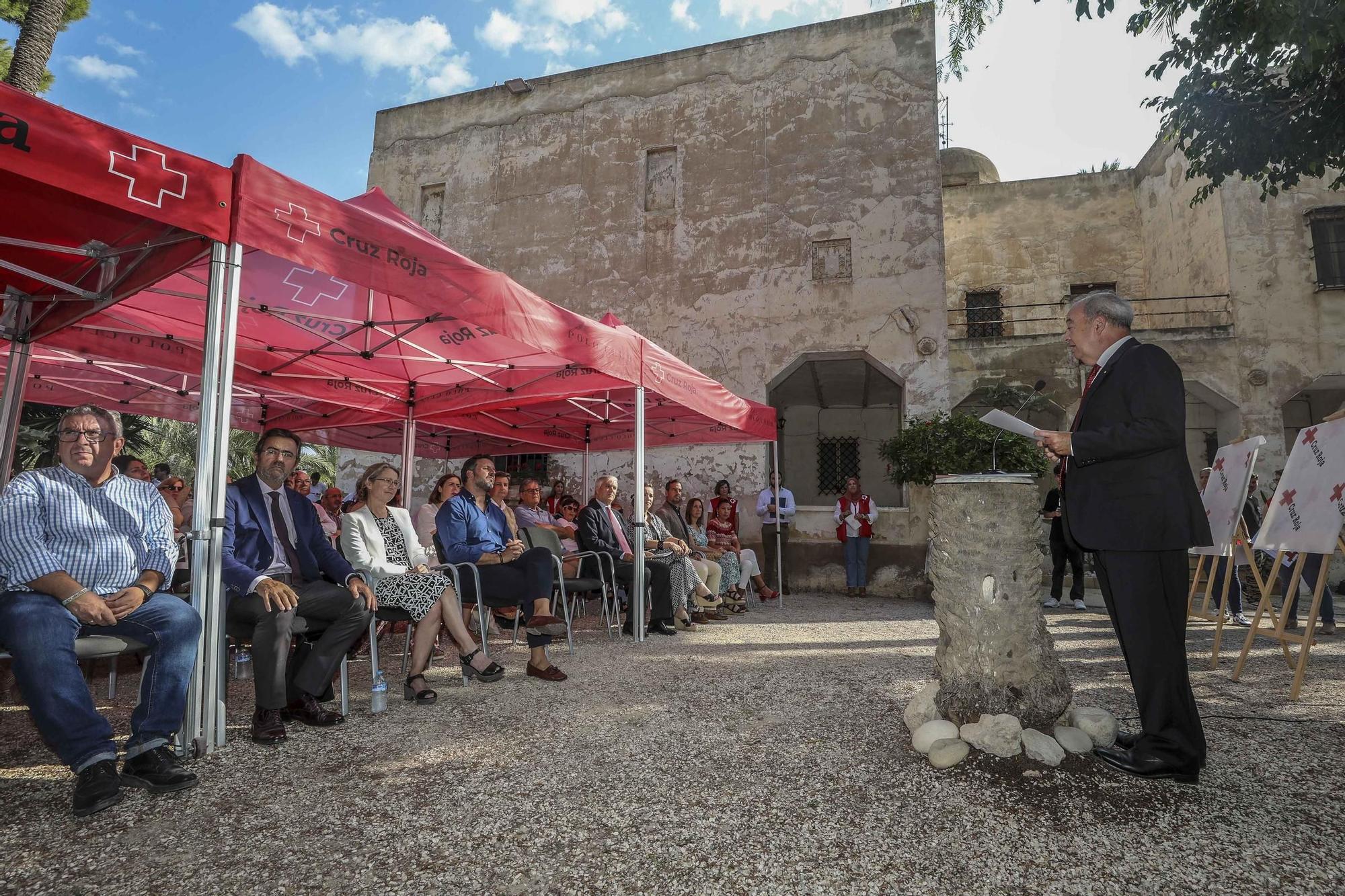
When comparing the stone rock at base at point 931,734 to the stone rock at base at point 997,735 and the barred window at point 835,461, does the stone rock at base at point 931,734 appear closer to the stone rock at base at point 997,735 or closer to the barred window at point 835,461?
the stone rock at base at point 997,735

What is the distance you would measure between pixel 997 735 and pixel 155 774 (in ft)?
10.8

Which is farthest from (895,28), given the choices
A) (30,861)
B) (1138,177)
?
(30,861)

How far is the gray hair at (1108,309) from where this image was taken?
Result: 2898 mm

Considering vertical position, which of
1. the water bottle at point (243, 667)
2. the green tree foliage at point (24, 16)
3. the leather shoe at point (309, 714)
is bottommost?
the leather shoe at point (309, 714)

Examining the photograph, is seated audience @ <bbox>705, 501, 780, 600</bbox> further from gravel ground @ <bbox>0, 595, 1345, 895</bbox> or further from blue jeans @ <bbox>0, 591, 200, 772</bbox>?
blue jeans @ <bbox>0, 591, 200, 772</bbox>

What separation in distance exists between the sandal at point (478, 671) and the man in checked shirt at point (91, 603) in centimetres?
165

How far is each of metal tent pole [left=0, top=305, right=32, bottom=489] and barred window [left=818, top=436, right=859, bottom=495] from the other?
16158 millimetres

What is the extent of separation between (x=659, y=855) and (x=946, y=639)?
1762 millimetres

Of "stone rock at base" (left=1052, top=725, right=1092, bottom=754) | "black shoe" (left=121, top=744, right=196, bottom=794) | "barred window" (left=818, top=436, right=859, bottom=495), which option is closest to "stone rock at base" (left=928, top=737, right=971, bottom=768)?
"stone rock at base" (left=1052, top=725, right=1092, bottom=754)

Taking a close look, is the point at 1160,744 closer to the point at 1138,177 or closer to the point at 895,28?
the point at 895,28

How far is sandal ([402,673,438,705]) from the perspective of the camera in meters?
3.88

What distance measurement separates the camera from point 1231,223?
1258cm

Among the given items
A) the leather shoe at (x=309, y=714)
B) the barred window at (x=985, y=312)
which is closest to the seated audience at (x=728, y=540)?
the leather shoe at (x=309, y=714)

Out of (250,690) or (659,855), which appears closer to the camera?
(659,855)
